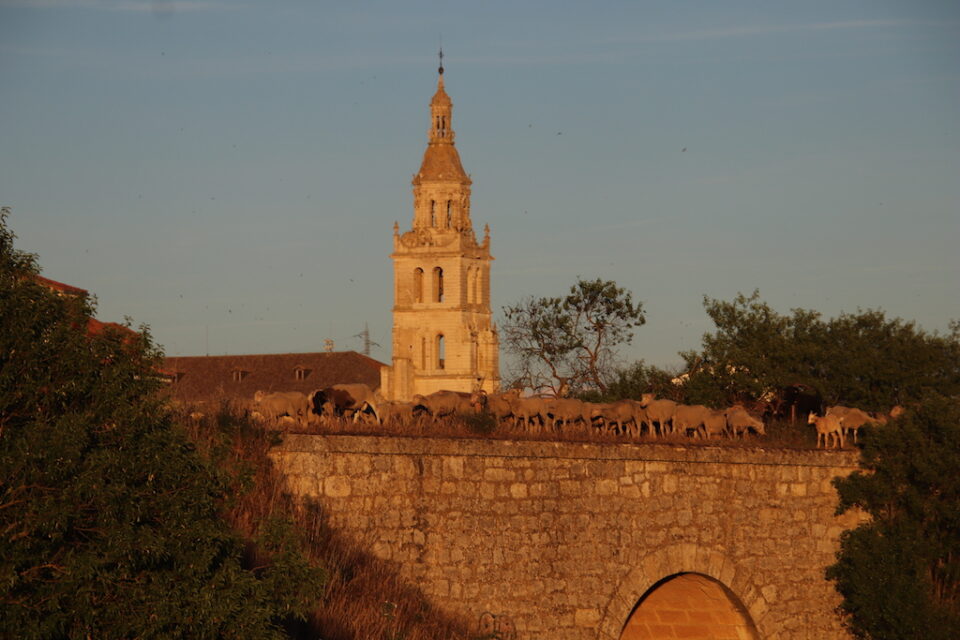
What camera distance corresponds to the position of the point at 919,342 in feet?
99.6

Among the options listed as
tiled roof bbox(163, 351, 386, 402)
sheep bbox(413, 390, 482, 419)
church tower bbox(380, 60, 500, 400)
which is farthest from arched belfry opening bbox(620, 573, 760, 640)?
church tower bbox(380, 60, 500, 400)

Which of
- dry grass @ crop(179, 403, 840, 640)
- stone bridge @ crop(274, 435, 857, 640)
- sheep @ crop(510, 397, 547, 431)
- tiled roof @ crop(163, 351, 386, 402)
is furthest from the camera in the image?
tiled roof @ crop(163, 351, 386, 402)

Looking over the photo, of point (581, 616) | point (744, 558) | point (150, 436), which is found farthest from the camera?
point (744, 558)

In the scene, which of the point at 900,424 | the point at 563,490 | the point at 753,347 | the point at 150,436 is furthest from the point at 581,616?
the point at 753,347

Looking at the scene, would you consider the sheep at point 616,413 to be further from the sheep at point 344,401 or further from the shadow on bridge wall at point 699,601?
the sheep at point 344,401

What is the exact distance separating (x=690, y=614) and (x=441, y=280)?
7858 centimetres

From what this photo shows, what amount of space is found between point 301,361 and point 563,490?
68.3m

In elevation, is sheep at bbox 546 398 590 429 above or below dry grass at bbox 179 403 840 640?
above

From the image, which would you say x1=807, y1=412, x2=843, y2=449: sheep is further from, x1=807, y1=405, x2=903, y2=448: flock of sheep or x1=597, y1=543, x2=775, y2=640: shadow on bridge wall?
x1=597, y1=543, x2=775, y2=640: shadow on bridge wall

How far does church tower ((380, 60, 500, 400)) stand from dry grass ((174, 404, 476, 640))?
7775cm

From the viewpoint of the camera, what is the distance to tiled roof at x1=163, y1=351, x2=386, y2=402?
83688mm

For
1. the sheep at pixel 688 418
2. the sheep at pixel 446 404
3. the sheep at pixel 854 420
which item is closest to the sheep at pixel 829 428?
the sheep at pixel 854 420

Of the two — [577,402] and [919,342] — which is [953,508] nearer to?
[577,402]

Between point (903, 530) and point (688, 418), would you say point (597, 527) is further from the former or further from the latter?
point (903, 530)
